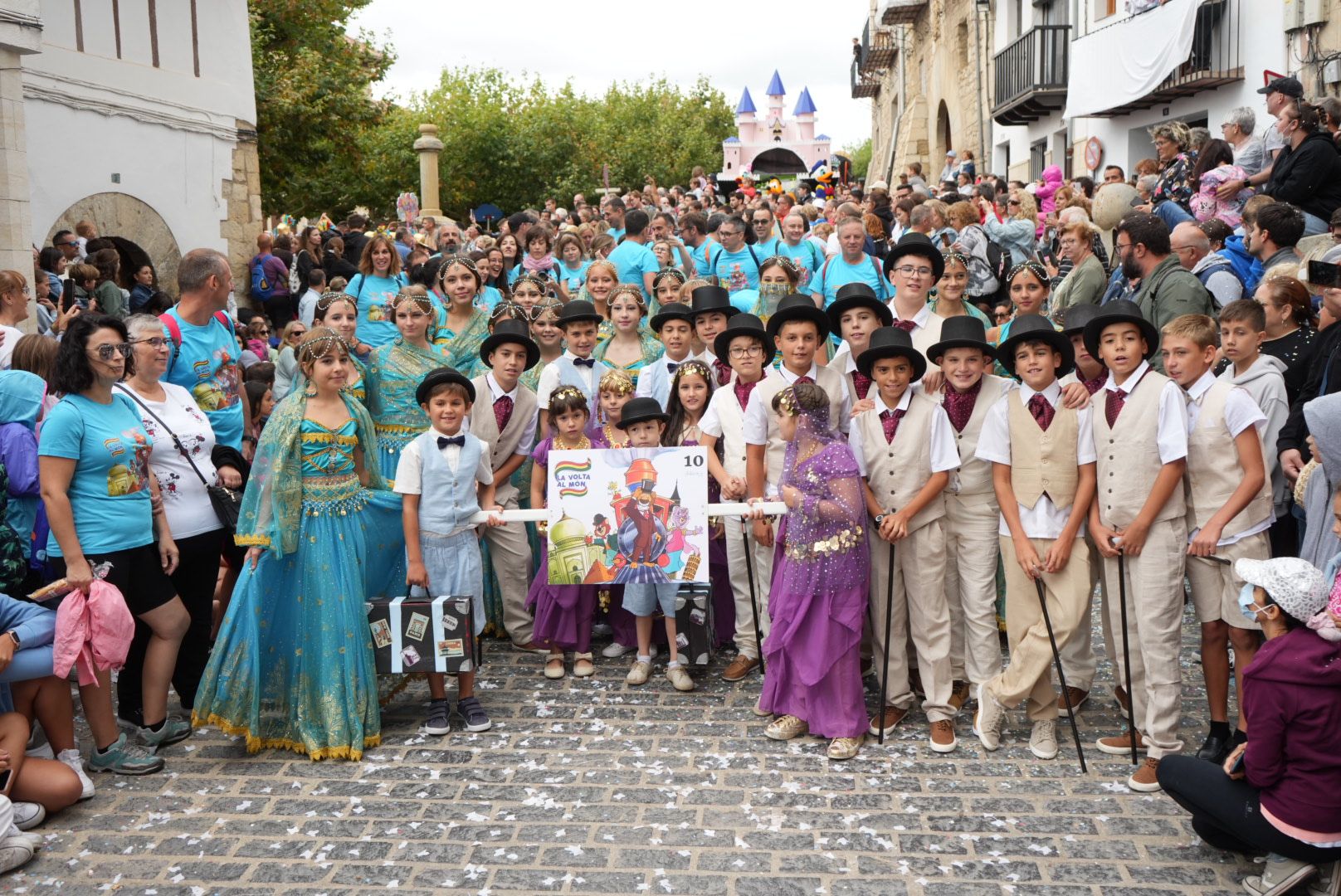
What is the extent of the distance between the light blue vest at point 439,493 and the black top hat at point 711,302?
6.87ft

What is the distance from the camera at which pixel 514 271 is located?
42.4 feet

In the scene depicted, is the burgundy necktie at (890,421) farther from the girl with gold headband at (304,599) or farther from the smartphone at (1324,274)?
the girl with gold headband at (304,599)

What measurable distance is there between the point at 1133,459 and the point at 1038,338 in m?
0.71

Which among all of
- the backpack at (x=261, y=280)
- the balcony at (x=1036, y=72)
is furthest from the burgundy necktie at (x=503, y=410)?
the balcony at (x=1036, y=72)

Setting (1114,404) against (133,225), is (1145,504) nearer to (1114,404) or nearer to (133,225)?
(1114,404)

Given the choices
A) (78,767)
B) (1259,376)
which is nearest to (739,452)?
(1259,376)

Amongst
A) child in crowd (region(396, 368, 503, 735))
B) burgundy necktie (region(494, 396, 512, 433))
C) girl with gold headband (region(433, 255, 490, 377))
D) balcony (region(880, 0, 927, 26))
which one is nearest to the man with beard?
burgundy necktie (region(494, 396, 512, 433))

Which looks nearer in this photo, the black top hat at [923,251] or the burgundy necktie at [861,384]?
the burgundy necktie at [861,384]

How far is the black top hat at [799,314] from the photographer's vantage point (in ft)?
19.5

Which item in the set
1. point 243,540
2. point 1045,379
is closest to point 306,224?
point 243,540

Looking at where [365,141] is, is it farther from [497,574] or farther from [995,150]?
[497,574]

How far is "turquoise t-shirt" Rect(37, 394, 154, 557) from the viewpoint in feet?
17.1

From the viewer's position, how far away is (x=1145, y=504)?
507cm

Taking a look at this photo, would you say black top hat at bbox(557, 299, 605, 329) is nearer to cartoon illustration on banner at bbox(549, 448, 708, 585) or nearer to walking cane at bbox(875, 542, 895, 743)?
cartoon illustration on banner at bbox(549, 448, 708, 585)
